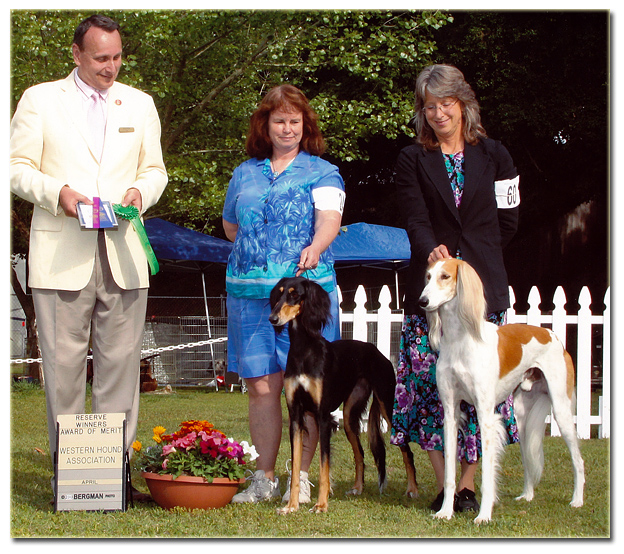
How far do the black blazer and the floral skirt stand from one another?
0.21 m

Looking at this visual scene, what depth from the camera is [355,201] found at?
17781 mm

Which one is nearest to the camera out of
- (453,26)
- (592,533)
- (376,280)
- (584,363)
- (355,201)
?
(592,533)

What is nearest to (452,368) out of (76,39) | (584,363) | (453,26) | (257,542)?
(257,542)

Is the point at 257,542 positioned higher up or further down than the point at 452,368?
further down

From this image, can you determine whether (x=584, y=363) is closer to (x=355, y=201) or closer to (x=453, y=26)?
(x=453, y=26)

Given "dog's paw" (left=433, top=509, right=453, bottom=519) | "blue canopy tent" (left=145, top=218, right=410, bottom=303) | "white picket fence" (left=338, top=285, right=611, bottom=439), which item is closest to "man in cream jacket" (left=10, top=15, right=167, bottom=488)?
"dog's paw" (left=433, top=509, right=453, bottom=519)

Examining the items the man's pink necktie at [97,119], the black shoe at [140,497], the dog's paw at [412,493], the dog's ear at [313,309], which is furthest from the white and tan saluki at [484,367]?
the man's pink necktie at [97,119]

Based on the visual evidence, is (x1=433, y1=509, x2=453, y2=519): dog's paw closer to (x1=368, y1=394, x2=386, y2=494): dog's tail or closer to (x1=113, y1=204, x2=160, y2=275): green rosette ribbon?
(x1=368, y1=394, x2=386, y2=494): dog's tail

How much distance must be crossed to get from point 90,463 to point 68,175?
1396 millimetres

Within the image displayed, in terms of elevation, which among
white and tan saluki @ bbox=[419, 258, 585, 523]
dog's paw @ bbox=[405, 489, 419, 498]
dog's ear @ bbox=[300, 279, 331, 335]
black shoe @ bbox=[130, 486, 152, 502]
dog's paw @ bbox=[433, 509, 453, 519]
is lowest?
dog's paw @ bbox=[405, 489, 419, 498]

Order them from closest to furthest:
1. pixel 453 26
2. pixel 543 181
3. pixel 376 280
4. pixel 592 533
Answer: pixel 592 533
pixel 453 26
pixel 543 181
pixel 376 280

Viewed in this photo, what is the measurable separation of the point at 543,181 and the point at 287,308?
14034 millimetres

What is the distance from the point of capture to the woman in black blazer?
11.9ft

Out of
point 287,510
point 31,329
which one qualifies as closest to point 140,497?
point 287,510
